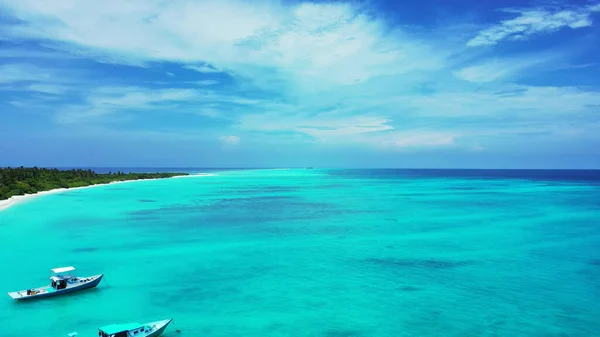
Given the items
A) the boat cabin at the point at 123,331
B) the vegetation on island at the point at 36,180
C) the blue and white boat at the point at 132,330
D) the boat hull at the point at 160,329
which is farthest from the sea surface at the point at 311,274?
the vegetation on island at the point at 36,180

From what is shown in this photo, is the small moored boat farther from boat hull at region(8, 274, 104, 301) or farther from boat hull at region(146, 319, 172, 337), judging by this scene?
boat hull at region(146, 319, 172, 337)

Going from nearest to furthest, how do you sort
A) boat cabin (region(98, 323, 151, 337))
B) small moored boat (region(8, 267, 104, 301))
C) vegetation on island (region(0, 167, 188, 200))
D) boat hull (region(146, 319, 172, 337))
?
boat cabin (region(98, 323, 151, 337)) → boat hull (region(146, 319, 172, 337)) → small moored boat (region(8, 267, 104, 301)) → vegetation on island (region(0, 167, 188, 200))

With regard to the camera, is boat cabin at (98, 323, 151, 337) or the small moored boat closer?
boat cabin at (98, 323, 151, 337)

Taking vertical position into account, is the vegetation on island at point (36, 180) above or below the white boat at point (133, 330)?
above

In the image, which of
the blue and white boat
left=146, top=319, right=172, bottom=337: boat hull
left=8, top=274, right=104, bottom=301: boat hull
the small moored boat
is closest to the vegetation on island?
the small moored boat

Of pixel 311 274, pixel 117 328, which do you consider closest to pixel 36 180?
pixel 311 274

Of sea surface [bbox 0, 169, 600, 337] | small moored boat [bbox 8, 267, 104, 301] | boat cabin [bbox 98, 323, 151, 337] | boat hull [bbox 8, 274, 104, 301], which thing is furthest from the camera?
small moored boat [bbox 8, 267, 104, 301]

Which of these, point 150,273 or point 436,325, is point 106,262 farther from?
point 436,325

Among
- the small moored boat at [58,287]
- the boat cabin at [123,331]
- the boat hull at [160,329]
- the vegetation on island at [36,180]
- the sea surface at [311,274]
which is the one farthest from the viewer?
the vegetation on island at [36,180]

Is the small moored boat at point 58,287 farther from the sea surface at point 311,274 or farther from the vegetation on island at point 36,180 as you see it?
the vegetation on island at point 36,180

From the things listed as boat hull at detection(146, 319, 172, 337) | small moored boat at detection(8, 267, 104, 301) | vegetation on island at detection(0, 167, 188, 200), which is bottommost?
boat hull at detection(146, 319, 172, 337)
